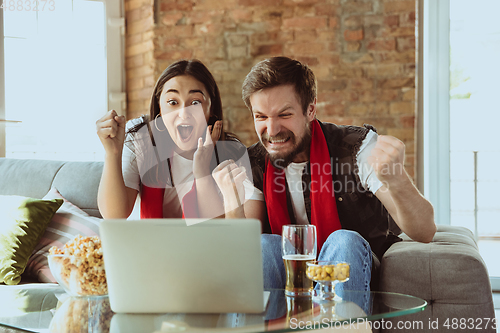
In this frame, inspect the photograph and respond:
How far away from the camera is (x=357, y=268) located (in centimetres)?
123

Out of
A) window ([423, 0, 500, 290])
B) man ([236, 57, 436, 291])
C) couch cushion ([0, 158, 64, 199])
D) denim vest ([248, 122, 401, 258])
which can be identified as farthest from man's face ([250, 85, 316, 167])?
window ([423, 0, 500, 290])

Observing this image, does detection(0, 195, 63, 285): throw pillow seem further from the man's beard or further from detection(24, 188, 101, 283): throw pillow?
the man's beard

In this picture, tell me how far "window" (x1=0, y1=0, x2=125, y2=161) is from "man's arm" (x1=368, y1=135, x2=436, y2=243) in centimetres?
213

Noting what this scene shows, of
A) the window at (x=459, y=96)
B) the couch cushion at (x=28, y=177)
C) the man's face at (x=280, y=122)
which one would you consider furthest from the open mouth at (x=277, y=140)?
the window at (x=459, y=96)

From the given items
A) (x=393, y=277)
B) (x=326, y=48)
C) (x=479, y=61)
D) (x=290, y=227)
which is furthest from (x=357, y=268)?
(x=479, y=61)

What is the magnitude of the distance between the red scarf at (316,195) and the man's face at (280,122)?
0.05 meters

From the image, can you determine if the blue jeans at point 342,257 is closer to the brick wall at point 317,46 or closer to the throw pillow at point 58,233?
the throw pillow at point 58,233

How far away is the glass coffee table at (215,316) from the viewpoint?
0.80m

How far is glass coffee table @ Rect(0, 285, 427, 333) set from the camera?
0.80 metres

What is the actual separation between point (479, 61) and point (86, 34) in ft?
8.20

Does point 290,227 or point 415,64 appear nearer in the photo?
point 290,227

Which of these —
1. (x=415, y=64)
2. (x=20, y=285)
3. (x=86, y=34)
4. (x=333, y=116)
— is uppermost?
(x=86, y=34)

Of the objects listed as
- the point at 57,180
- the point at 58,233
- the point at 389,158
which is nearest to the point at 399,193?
the point at 389,158

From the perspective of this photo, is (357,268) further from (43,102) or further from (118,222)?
(43,102)
